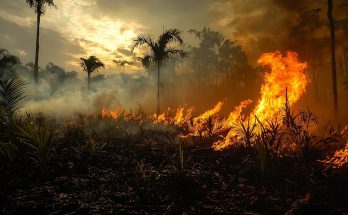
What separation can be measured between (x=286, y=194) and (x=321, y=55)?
135 feet

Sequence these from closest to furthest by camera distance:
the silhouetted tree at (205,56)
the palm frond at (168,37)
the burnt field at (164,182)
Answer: the burnt field at (164,182) → the palm frond at (168,37) → the silhouetted tree at (205,56)

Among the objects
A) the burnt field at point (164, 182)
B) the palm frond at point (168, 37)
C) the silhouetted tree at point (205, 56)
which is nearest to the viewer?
the burnt field at point (164, 182)

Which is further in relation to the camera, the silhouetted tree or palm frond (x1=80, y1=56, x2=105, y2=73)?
the silhouetted tree

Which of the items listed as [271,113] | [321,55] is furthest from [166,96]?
[271,113]

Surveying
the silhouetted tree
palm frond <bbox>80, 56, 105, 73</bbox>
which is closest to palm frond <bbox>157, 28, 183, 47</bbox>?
palm frond <bbox>80, 56, 105, 73</bbox>

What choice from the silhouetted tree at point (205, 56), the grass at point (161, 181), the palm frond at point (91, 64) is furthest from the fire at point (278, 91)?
the silhouetted tree at point (205, 56)

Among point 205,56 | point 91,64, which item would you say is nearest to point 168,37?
point 91,64

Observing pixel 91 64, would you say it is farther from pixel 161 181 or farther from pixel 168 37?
pixel 161 181

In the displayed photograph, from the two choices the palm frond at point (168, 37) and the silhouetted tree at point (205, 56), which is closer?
the palm frond at point (168, 37)

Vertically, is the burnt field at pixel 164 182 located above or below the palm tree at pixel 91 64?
below

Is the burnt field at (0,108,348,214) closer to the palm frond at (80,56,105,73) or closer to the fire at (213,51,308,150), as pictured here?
the fire at (213,51,308,150)

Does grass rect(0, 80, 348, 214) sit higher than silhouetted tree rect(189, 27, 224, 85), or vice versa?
silhouetted tree rect(189, 27, 224, 85)

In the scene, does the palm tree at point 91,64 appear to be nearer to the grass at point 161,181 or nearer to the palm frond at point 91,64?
the palm frond at point 91,64

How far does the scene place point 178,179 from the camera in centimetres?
549
